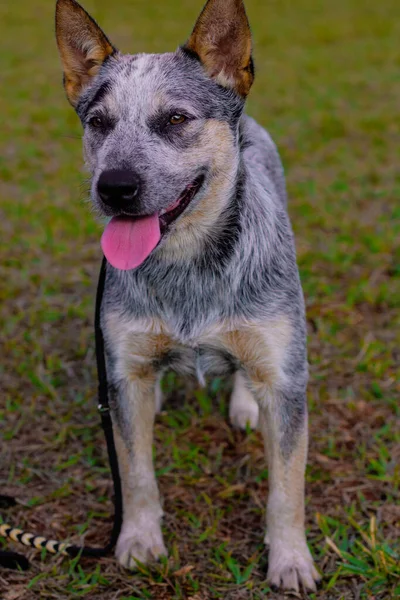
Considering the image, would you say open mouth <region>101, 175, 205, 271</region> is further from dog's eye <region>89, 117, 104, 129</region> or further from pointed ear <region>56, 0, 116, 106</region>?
pointed ear <region>56, 0, 116, 106</region>

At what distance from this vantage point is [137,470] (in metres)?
3.41

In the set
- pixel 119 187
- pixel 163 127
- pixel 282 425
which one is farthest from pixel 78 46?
pixel 282 425

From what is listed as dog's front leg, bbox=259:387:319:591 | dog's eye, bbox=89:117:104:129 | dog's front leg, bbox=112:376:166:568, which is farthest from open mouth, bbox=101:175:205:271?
dog's front leg, bbox=259:387:319:591

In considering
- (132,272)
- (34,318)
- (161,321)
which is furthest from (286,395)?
(34,318)

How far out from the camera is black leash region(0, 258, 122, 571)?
131 inches

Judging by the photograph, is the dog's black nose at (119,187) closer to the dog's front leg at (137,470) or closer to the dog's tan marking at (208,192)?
the dog's tan marking at (208,192)

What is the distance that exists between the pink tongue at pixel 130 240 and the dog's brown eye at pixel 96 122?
17.1 inches

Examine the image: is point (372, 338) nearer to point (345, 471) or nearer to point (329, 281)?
point (329, 281)

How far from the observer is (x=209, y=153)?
2.94 metres

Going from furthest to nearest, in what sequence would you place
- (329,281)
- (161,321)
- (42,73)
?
(42,73) → (329,281) → (161,321)

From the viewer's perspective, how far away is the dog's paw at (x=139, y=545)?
338cm

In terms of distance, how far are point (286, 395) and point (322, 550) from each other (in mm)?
839

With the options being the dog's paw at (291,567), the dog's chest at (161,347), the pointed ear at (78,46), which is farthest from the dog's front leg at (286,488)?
the pointed ear at (78,46)

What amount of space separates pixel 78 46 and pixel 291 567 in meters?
2.50
